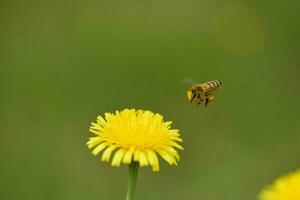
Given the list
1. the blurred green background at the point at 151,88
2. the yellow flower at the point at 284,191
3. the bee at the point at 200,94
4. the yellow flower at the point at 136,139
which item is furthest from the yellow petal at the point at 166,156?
the blurred green background at the point at 151,88

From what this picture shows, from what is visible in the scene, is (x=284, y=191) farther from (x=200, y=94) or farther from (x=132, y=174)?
(x=200, y=94)

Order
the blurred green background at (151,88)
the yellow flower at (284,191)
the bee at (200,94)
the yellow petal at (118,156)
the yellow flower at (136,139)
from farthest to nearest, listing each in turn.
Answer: the blurred green background at (151,88), the bee at (200,94), the yellow flower at (136,139), the yellow petal at (118,156), the yellow flower at (284,191)

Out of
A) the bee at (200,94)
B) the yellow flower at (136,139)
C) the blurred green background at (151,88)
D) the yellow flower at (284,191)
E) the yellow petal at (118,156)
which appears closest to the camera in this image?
the yellow flower at (284,191)

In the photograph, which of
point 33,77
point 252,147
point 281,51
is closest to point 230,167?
point 252,147

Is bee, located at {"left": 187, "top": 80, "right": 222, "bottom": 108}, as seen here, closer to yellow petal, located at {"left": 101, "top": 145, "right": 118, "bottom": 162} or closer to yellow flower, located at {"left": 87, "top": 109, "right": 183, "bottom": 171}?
yellow flower, located at {"left": 87, "top": 109, "right": 183, "bottom": 171}

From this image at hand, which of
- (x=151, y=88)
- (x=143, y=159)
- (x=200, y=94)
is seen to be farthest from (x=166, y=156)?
(x=151, y=88)

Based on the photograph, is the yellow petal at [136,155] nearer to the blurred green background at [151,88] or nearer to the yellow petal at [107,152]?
the yellow petal at [107,152]

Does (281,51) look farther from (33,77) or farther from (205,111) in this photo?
(33,77)
